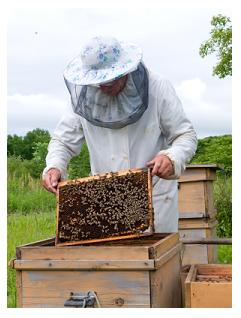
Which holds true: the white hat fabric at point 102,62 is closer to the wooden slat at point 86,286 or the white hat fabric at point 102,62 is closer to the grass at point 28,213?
the wooden slat at point 86,286

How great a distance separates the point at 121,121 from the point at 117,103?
3.3 inches

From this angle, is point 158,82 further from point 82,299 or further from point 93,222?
point 82,299

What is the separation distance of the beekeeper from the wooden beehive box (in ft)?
0.52

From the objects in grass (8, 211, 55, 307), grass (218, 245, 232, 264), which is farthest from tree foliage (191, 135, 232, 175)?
grass (8, 211, 55, 307)

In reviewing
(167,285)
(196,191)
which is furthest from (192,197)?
(167,285)

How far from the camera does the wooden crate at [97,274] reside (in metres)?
1.75

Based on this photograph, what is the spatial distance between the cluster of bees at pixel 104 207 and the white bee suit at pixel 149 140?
325 mm

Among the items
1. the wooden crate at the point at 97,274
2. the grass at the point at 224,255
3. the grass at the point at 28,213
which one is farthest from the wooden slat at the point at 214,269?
the grass at the point at 224,255

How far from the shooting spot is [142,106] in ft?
7.89

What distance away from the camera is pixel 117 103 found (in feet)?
7.99

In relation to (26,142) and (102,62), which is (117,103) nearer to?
(102,62)

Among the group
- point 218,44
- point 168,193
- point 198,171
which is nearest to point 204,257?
point 198,171

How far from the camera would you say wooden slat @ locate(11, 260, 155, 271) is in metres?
1.74

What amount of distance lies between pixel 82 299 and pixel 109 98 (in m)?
0.97
